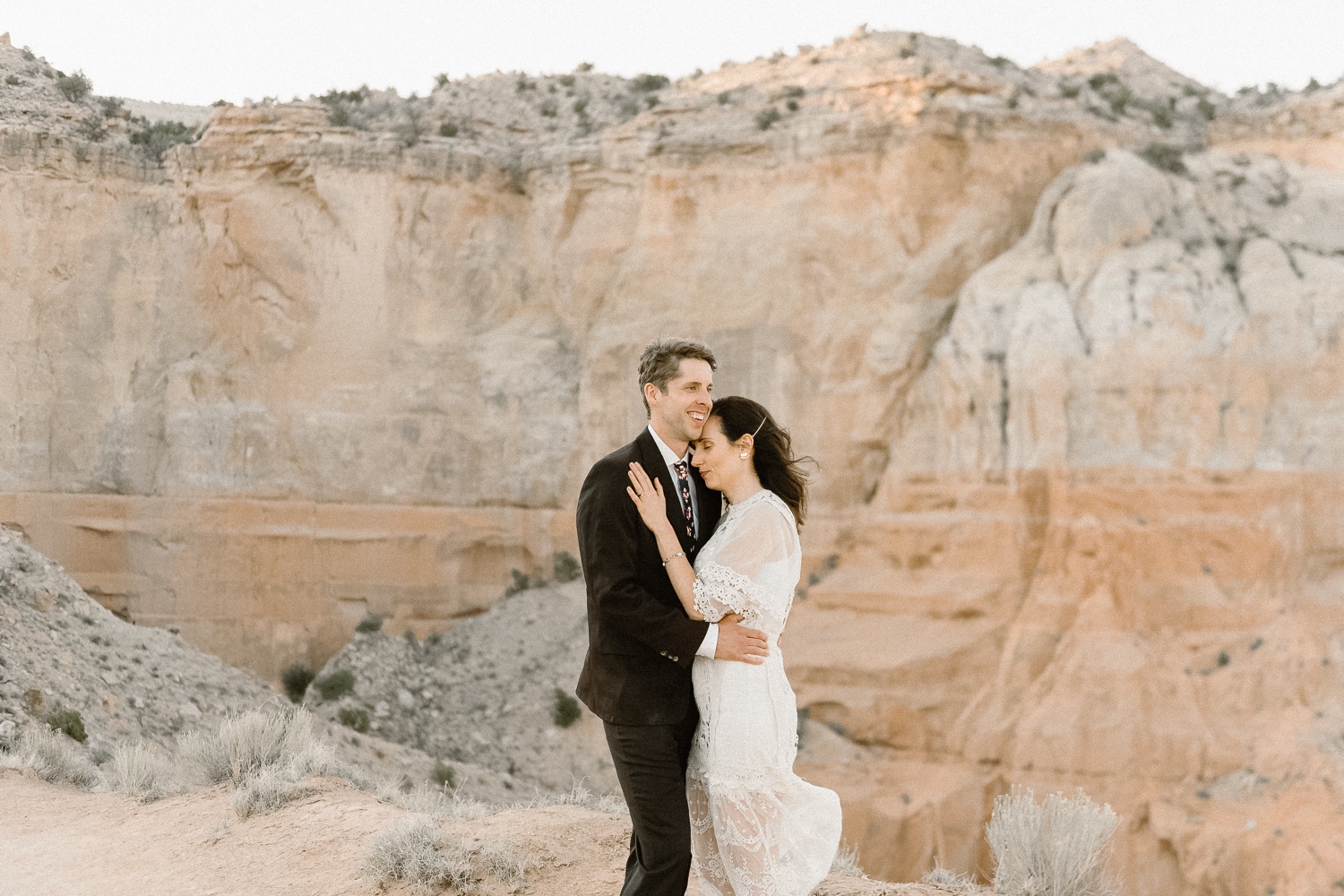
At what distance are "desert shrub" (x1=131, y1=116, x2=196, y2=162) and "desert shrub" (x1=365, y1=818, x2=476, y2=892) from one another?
66.4ft

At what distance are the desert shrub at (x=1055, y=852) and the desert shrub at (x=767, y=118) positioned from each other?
16468mm

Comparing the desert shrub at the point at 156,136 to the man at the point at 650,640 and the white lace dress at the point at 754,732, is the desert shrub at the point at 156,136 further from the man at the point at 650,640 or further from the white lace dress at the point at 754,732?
the white lace dress at the point at 754,732

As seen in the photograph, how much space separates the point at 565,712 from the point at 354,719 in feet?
11.5

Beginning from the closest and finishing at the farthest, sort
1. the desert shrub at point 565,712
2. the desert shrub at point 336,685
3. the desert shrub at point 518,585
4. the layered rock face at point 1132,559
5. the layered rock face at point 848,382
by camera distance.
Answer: the layered rock face at point 1132,559 → the layered rock face at point 848,382 → the desert shrub at point 336,685 → the desert shrub at point 565,712 → the desert shrub at point 518,585

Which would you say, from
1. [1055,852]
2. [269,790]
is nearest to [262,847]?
[269,790]

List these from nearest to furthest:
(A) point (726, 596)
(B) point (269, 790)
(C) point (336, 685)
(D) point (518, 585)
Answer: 1. (A) point (726, 596)
2. (B) point (269, 790)
3. (C) point (336, 685)
4. (D) point (518, 585)

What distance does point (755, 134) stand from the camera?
20922mm

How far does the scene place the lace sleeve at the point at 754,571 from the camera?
451 centimetres

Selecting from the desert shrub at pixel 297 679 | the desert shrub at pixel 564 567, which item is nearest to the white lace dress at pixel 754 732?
the desert shrub at pixel 564 567

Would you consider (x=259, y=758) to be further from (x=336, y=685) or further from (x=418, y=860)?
(x=336, y=685)

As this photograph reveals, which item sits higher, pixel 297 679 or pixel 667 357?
pixel 667 357

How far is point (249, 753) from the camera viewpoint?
8.46 metres

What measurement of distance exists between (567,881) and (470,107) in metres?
20.7

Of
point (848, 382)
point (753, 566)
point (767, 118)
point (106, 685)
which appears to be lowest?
point (106, 685)
